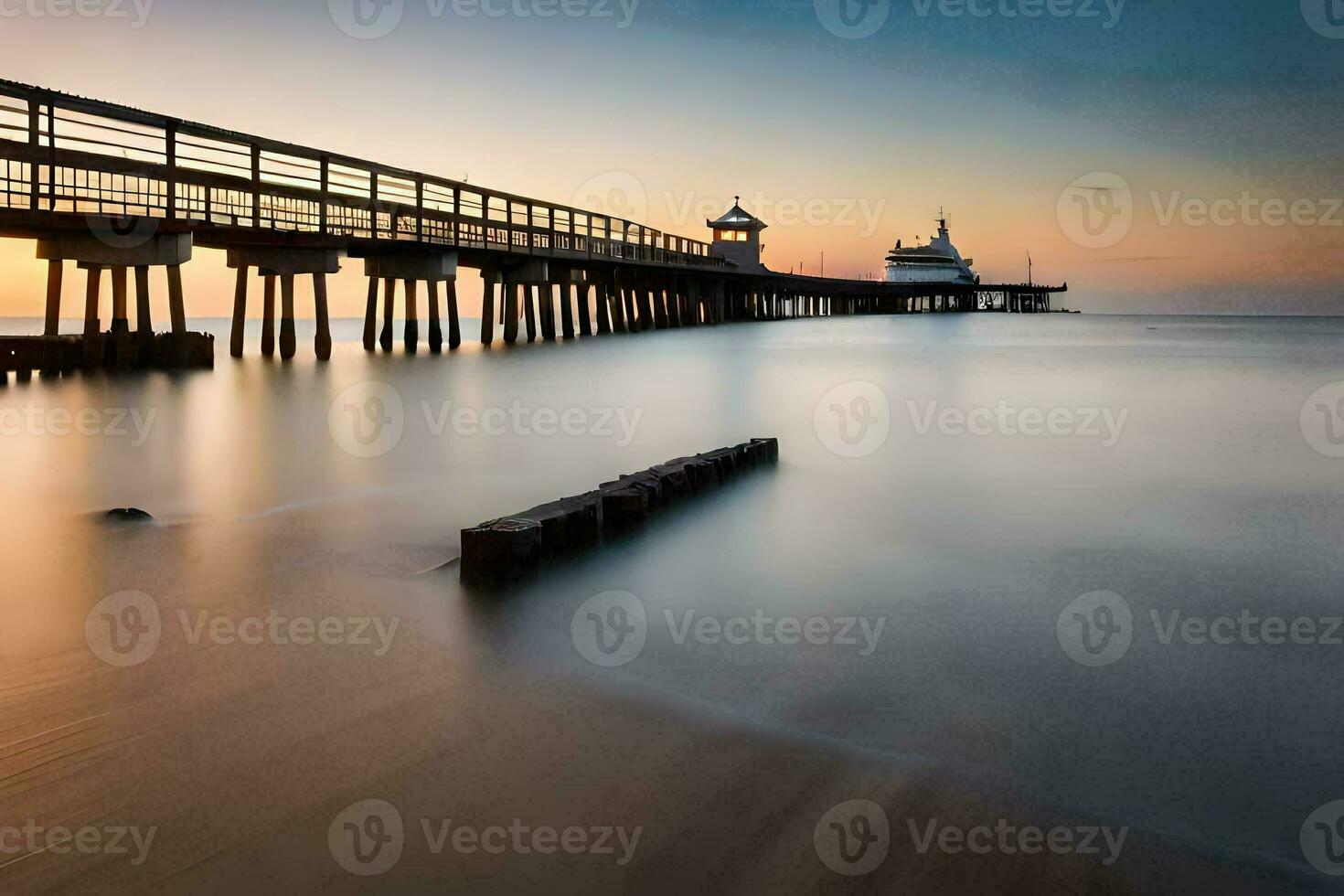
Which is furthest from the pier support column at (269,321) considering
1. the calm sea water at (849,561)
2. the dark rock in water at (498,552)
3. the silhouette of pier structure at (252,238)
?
the dark rock in water at (498,552)

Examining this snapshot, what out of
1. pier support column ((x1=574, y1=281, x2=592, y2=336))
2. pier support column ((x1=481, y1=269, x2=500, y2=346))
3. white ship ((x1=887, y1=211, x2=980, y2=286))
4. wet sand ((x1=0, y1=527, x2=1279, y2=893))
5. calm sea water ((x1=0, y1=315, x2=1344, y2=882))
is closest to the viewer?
wet sand ((x1=0, y1=527, x2=1279, y2=893))

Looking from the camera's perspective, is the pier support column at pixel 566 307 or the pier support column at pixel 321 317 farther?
the pier support column at pixel 566 307

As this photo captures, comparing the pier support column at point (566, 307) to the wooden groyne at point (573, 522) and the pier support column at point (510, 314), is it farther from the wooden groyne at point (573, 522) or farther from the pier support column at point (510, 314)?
the wooden groyne at point (573, 522)

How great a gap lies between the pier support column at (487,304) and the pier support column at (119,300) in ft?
58.2

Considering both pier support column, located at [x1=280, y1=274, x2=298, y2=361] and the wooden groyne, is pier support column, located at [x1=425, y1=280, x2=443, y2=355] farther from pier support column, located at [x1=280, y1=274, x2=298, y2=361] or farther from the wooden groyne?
the wooden groyne

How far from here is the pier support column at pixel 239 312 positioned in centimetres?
2406

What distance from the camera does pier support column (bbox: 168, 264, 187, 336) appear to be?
64.0ft

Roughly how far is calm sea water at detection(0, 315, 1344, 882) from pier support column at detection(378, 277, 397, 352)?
16.2 meters

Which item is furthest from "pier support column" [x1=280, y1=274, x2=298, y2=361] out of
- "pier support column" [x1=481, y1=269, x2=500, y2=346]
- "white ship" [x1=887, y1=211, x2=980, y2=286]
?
"white ship" [x1=887, y1=211, x2=980, y2=286]

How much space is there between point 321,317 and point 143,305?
609 cm

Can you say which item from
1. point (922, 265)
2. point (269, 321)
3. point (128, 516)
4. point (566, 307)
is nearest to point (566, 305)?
point (566, 307)

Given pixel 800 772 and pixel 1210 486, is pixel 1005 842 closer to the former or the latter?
pixel 800 772

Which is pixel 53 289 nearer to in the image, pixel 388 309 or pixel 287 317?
pixel 287 317

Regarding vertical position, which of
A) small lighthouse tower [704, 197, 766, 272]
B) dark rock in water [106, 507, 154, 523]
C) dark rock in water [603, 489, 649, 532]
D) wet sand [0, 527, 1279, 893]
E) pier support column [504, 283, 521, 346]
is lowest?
wet sand [0, 527, 1279, 893]
